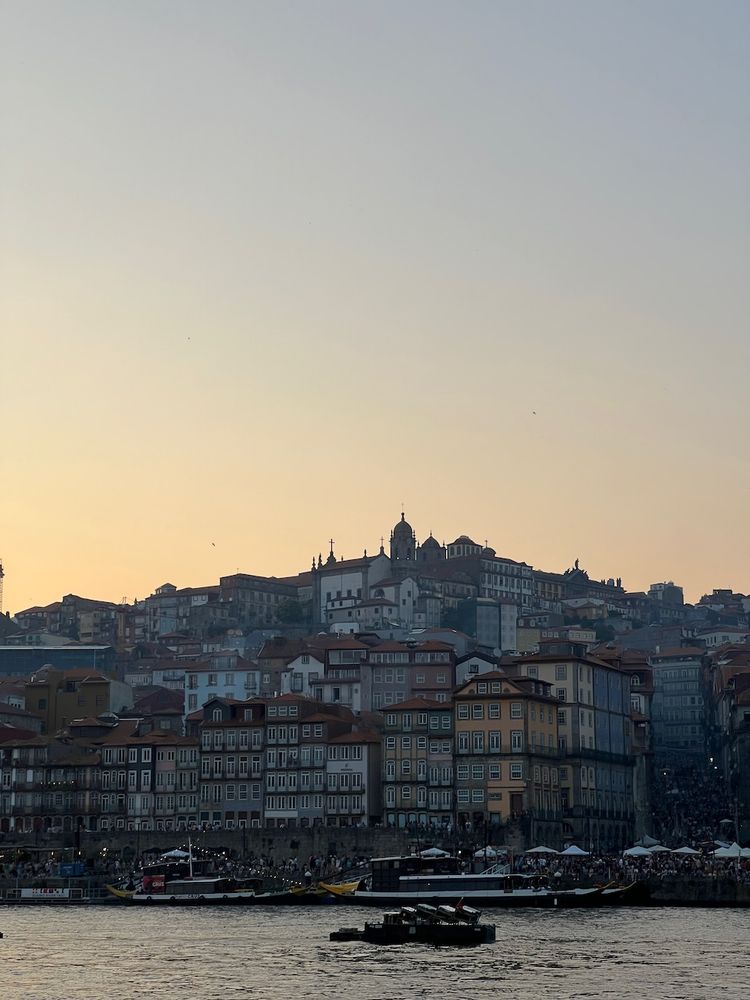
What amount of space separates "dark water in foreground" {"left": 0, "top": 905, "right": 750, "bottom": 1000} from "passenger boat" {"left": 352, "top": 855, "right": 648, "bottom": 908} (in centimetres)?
165

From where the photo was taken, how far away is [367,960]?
76938 millimetres

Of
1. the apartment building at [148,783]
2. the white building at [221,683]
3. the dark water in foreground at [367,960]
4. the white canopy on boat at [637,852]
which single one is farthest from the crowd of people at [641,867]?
the white building at [221,683]

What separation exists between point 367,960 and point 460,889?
23.9 metres

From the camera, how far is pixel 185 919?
326 ft

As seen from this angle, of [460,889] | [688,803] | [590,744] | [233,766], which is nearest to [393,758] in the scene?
[233,766]

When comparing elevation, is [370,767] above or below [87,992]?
above

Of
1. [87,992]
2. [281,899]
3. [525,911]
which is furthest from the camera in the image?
[281,899]

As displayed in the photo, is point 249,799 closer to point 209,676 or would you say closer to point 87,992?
point 209,676

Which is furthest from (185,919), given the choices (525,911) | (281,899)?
(525,911)

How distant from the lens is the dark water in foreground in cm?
6875

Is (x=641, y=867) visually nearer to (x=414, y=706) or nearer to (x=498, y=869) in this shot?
(x=498, y=869)

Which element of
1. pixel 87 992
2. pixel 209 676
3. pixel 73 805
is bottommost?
pixel 87 992

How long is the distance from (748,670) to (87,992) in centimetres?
11580

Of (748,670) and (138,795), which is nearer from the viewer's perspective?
(138,795)
